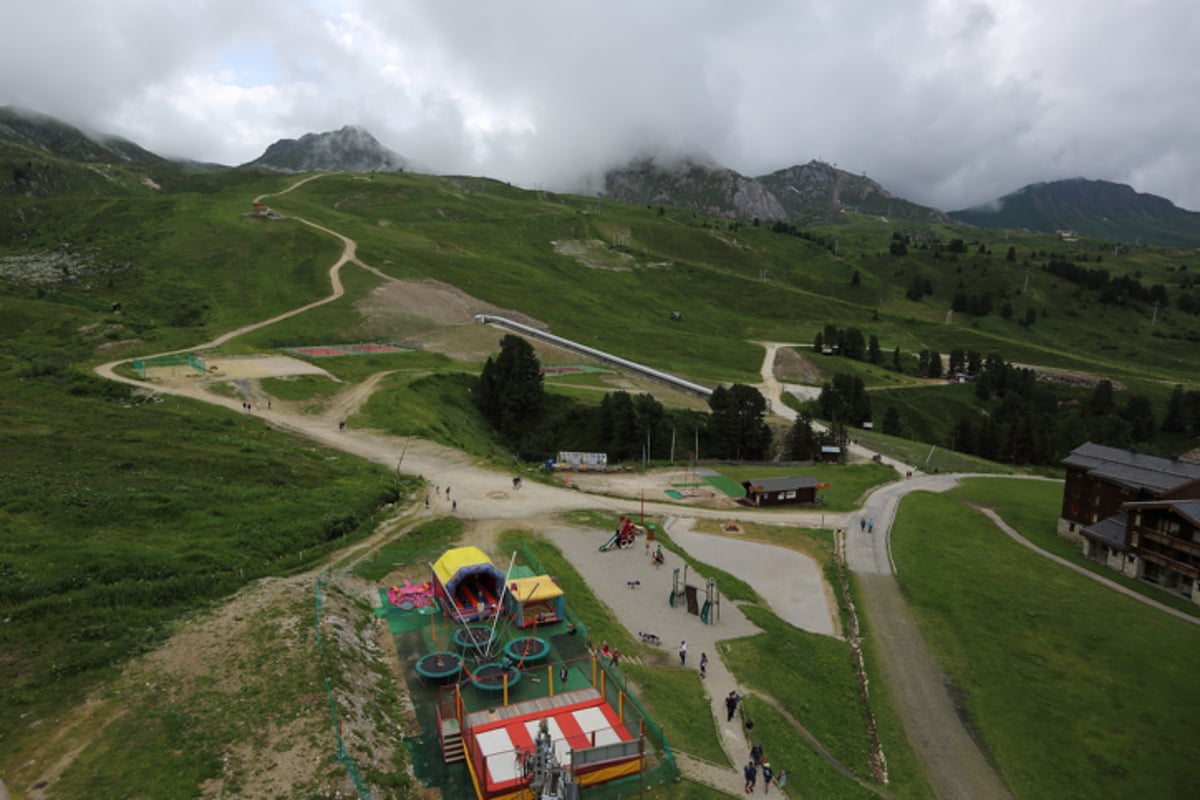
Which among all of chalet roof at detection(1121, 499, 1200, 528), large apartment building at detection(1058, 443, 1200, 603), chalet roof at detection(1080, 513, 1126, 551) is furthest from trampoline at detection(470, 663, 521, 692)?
chalet roof at detection(1080, 513, 1126, 551)

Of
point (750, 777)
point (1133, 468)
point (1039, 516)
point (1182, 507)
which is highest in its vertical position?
point (1133, 468)

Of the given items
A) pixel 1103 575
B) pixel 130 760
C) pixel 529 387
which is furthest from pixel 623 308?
pixel 130 760

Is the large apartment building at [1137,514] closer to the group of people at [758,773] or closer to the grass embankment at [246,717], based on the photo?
the group of people at [758,773]

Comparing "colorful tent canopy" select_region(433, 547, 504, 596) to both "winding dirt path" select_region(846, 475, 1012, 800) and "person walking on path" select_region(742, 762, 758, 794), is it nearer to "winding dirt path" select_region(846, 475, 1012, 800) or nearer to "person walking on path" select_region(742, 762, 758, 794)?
A: "person walking on path" select_region(742, 762, 758, 794)

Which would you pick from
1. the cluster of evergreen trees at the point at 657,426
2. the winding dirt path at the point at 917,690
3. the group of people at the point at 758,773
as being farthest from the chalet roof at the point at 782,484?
the group of people at the point at 758,773

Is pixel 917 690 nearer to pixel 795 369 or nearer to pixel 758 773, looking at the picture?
pixel 758 773

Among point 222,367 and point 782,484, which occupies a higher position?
point 222,367

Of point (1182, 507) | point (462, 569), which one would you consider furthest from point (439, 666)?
point (1182, 507)
